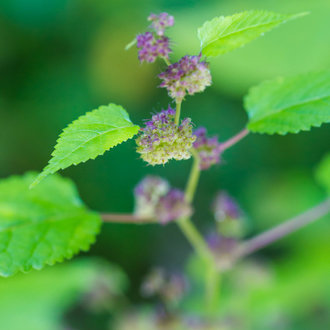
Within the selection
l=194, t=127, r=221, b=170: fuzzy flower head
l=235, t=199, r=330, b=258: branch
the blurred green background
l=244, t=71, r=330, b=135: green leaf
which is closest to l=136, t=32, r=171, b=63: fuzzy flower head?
l=194, t=127, r=221, b=170: fuzzy flower head

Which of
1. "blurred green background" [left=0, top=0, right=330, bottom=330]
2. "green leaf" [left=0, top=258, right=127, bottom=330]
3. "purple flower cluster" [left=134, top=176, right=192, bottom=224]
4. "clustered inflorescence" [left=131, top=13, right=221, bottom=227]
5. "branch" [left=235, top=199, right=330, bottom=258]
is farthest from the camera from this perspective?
"blurred green background" [left=0, top=0, right=330, bottom=330]

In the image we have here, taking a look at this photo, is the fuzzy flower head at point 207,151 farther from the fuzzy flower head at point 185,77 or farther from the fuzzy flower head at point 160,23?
the fuzzy flower head at point 160,23

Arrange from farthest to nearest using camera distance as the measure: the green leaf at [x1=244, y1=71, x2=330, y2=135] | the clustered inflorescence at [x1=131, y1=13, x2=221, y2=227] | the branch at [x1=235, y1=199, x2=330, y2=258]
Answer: the branch at [x1=235, y1=199, x2=330, y2=258] < the green leaf at [x1=244, y1=71, x2=330, y2=135] < the clustered inflorescence at [x1=131, y1=13, x2=221, y2=227]

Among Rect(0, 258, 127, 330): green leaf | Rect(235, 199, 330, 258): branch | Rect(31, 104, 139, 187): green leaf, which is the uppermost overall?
Rect(0, 258, 127, 330): green leaf

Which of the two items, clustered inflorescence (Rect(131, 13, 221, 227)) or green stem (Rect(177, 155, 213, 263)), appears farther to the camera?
green stem (Rect(177, 155, 213, 263))

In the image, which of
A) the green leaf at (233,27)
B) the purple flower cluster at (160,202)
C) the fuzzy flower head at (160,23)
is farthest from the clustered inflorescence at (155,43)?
the purple flower cluster at (160,202)

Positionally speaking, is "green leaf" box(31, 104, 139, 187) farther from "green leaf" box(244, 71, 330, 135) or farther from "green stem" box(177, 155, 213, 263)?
"green leaf" box(244, 71, 330, 135)

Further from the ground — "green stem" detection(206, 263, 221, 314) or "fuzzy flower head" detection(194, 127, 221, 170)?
"fuzzy flower head" detection(194, 127, 221, 170)

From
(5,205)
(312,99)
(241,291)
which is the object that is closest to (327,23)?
(241,291)
